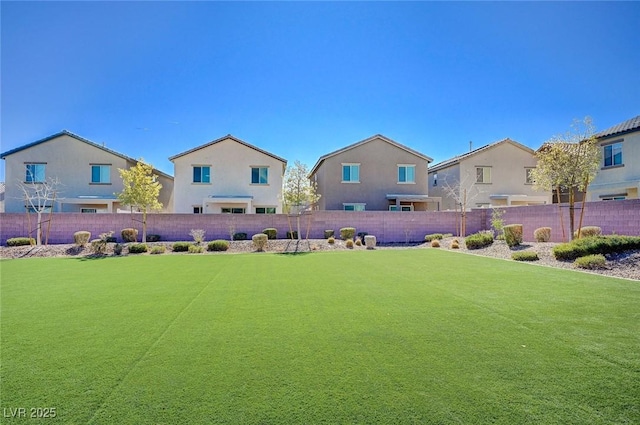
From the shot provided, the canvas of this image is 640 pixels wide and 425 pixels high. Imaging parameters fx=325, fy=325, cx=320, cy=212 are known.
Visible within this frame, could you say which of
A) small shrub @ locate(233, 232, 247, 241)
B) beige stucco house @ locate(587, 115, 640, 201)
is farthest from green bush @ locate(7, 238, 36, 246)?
beige stucco house @ locate(587, 115, 640, 201)

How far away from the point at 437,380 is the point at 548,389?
104 centimetres

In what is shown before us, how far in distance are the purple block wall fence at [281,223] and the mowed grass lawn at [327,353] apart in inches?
508

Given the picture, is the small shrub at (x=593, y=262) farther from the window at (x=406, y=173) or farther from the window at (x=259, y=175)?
the window at (x=259, y=175)

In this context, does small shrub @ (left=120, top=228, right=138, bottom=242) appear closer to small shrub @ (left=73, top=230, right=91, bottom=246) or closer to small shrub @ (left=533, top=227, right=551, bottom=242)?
small shrub @ (left=73, top=230, right=91, bottom=246)

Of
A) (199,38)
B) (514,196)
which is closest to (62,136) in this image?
(199,38)

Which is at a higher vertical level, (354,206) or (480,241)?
(354,206)

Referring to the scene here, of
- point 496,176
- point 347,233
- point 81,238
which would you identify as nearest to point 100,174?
point 81,238

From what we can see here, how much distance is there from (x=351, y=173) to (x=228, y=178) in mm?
10081

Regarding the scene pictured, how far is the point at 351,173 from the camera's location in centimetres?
2722

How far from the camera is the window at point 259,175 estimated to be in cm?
2644

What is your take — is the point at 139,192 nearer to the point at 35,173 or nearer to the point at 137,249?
the point at 137,249

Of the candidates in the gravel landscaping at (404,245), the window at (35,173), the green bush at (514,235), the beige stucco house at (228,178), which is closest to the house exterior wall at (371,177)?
the beige stucco house at (228,178)

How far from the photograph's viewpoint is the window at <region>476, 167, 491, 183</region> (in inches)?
1098

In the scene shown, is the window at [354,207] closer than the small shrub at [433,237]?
No
